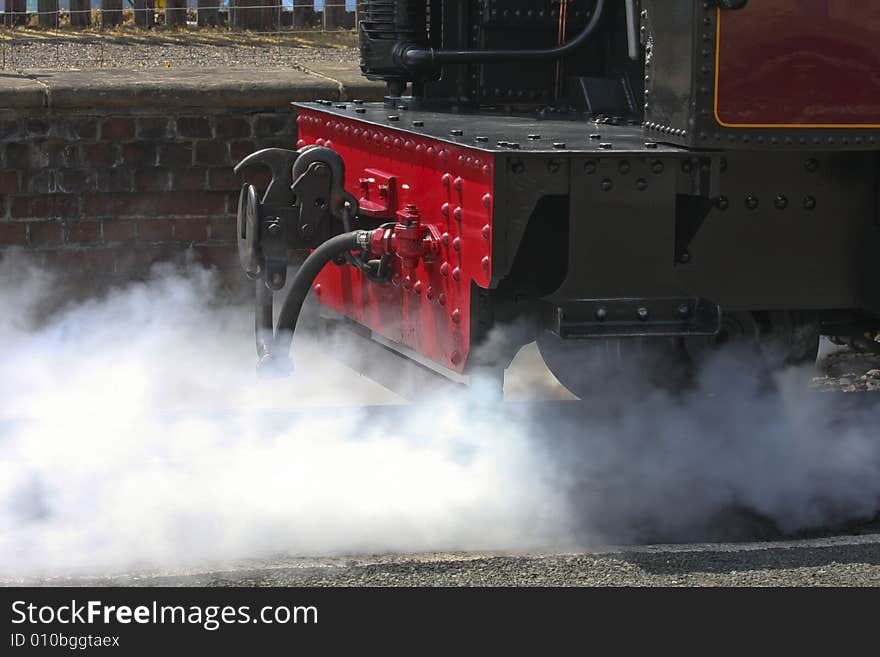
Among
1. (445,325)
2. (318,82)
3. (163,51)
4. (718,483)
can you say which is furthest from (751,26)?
(163,51)

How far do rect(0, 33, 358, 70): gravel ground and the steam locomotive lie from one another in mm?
3371

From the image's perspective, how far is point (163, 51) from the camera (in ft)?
29.2

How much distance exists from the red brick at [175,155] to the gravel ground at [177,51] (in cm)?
184

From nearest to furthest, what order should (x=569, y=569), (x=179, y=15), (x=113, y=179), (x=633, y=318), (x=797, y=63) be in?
1. (x=569, y=569)
2. (x=797, y=63)
3. (x=633, y=318)
4. (x=113, y=179)
5. (x=179, y=15)

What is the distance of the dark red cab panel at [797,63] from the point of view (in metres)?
3.76

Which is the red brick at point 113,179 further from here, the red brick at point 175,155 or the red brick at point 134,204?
the red brick at point 175,155

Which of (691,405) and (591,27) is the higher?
(591,27)

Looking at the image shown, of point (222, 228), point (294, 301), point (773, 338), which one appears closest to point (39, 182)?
point (222, 228)

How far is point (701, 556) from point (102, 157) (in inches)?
141

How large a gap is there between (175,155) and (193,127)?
0.14 metres

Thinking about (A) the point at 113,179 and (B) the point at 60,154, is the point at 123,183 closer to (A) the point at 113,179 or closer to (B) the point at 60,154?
(A) the point at 113,179

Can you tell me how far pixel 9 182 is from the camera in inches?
249

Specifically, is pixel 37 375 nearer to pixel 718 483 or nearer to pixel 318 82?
pixel 318 82

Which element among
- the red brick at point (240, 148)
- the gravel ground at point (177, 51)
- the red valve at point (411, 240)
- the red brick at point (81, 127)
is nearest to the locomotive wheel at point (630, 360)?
the red valve at point (411, 240)
